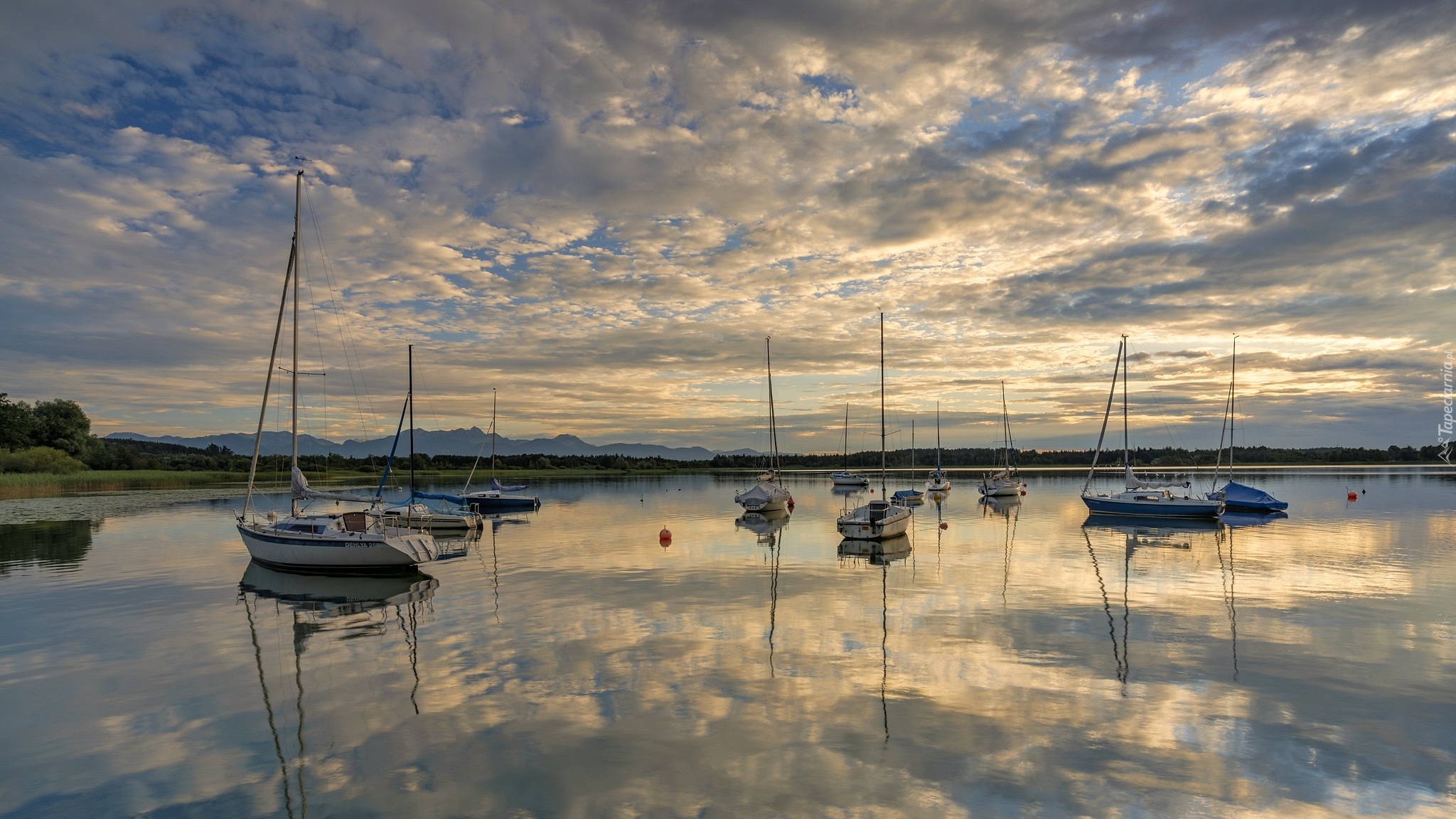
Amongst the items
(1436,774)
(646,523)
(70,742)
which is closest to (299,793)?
(70,742)

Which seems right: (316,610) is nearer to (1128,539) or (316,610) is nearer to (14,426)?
(1128,539)

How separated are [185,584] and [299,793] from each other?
2650 cm

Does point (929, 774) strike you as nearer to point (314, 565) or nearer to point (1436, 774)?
point (1436, 774)

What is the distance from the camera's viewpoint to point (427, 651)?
2042 centimetres

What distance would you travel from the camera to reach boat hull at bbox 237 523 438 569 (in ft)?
108

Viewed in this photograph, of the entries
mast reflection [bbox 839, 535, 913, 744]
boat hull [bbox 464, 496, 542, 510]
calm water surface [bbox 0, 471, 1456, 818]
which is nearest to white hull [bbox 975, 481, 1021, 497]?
mast reflection [bbox 839, 535, 913, 744]

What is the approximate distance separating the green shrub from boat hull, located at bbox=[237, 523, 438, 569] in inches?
3800

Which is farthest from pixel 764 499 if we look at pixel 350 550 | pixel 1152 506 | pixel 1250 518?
pixel 1250 518

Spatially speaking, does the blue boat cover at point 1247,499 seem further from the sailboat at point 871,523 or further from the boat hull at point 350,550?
the boat hull at point 350,550

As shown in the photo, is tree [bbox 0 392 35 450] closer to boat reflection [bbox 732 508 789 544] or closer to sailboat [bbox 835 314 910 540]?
boat reflection [bbox 732 508 789 544]

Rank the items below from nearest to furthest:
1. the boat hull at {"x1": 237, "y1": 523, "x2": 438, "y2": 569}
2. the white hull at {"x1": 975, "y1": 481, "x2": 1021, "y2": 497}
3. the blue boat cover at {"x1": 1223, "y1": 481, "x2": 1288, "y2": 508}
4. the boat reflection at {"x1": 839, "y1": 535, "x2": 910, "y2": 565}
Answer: the boat hull at {"x1": 237, "y1": 523, "x2": 438, "y2": 569}
the boat reflection at {"x1": 839, "y1": 535, "x2": 910, "y2": 565}
the blue boat cover at {"x1": 1223, "y1": 481, "x2": 1288, "y2": 508}
the white hull at {"x1": 975, "y1": 481, "x2": 1021, "y2": 497}

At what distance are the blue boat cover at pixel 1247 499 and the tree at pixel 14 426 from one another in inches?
6241

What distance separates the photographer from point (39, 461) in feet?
335

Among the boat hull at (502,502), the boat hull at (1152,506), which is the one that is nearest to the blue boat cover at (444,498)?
the boat hull at (502,502)
